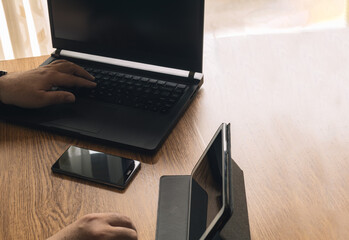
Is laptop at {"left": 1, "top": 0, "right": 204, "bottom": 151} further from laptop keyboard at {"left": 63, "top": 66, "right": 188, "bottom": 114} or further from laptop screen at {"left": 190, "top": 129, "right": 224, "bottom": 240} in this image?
laptop screen at {"left": 190, "top": 129, "right": 224, "bottom": 240}

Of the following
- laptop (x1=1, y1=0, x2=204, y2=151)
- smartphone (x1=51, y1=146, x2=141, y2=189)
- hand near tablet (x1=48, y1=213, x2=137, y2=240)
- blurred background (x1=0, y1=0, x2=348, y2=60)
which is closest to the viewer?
hand near tablet (x1=48, y1=213, x2=137, y2=240)

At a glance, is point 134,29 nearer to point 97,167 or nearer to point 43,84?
point 43,84

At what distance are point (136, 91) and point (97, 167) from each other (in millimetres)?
261

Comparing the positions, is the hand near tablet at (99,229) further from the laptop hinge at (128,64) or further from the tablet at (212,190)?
the laptop hinge at (128,64)

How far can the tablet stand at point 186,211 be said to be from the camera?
73 centimetres

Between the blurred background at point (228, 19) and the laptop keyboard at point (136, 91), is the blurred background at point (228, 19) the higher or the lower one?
the lower one

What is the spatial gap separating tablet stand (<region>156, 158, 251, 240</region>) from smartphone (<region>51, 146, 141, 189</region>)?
82 mm

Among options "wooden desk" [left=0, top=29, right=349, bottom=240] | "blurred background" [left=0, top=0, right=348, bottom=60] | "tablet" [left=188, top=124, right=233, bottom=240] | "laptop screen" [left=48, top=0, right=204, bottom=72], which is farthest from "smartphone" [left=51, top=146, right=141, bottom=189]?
"blurred background" [left=0, top=0, right=348, bottom=60]

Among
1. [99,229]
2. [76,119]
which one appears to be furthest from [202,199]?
[76,119]

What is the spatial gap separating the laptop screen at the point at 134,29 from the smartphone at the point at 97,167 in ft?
1.02

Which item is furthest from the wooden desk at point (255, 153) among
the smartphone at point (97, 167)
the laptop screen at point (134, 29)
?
the laptop screen at point (134, 29)

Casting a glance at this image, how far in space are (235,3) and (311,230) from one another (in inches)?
107

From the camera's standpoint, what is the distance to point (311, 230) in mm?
781

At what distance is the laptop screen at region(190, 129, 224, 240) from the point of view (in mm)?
674
